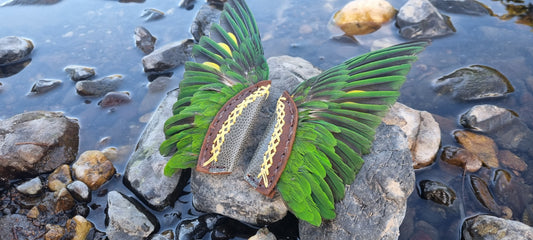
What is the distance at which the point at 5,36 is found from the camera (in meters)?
6.24

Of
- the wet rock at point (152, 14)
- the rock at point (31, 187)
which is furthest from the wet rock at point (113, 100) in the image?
the wet rock at point (152, 14)

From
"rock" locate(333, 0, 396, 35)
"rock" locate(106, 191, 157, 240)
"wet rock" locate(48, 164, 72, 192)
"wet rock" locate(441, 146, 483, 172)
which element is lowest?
"wet rock" locate(48, 164, 72, 192)

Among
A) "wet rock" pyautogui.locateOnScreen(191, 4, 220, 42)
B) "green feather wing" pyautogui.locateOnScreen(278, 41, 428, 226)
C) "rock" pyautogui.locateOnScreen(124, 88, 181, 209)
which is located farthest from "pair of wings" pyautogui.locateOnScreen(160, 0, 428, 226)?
"wet rock" pyautogui.locateOnScreen(191, 4, 220, 42)

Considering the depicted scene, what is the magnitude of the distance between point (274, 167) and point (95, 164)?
6.51ft

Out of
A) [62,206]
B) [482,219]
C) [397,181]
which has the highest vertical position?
[397,181]

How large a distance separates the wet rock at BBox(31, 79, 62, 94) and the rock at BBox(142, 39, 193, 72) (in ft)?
3.92

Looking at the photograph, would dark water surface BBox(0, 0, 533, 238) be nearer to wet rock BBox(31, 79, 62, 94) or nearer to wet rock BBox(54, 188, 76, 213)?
wet rock BBox(31, 79, 62, 94)

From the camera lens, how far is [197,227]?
11.5 ft

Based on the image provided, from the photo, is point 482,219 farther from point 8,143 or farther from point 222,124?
point 8,143

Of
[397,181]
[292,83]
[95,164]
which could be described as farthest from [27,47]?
[397,181]

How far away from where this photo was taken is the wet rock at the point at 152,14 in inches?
257

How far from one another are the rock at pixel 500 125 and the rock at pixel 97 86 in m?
4.28

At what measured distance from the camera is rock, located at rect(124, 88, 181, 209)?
3672 millimetres

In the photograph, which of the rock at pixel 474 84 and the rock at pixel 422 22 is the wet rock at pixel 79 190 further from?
the rock at pixel 422 22
